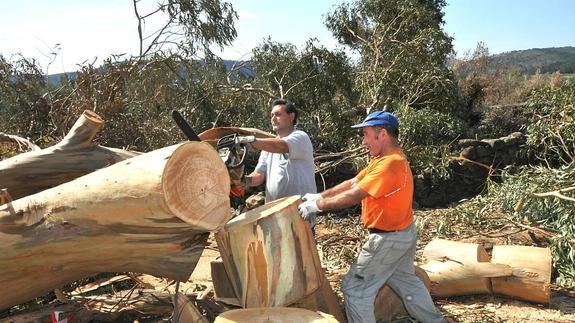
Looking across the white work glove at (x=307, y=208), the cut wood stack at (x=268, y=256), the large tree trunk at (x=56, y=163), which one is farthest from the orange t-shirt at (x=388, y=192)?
the large tree trunk at (x=56, y=163)

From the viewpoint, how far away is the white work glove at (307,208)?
3.00 metres

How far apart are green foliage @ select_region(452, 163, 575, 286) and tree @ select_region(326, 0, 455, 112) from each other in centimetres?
394

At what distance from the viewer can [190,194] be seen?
2564mm

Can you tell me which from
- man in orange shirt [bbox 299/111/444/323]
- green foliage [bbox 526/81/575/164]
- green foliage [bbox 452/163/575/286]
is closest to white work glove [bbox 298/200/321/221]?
man in orange shirt [bbox 299/111/444/323]

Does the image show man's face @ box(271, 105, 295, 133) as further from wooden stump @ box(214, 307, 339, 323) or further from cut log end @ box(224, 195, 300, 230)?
wooden stump @ box(214, 307, 339, 323)

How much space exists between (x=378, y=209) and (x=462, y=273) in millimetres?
1548

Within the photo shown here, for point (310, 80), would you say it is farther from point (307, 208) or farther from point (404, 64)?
point (307, 208)

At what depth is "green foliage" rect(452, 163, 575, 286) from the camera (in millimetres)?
4848

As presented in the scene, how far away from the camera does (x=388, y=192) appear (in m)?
3.05

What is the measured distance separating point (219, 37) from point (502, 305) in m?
8.09

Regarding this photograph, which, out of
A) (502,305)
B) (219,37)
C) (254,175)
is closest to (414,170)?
(219,37)

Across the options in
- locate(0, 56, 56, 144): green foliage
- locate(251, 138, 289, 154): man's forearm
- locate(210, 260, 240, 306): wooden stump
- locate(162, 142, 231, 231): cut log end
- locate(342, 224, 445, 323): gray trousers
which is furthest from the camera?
locate(0, 56, 56, 144): green foliage

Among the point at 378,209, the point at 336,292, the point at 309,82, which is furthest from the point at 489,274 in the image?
the point at 309,82

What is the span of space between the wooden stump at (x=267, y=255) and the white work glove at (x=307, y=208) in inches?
1.3
